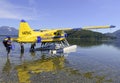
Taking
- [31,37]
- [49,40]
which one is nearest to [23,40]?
[31,37]

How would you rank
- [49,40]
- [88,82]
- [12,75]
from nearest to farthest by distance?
[88,82]
[12,75]
[49,40]

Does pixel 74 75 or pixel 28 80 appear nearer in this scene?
pixel 28 80

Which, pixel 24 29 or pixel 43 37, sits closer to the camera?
pixel 24 29

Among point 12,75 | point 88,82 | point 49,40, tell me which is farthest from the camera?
point 49,40

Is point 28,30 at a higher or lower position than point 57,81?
higher

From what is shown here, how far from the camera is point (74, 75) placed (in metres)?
10.8

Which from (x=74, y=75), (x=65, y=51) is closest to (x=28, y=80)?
(x=74, y=75)

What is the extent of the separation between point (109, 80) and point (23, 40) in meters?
15.3

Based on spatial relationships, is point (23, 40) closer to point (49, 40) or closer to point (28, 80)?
point (49, 40)

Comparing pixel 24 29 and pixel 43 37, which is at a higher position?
pixel 24 29

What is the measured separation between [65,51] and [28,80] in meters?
14.1

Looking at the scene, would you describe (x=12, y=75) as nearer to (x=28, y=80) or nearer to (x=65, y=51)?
(x=28, y=80)

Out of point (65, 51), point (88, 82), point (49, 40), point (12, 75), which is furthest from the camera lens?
point (49, 40)

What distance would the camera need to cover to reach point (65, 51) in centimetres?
2347
